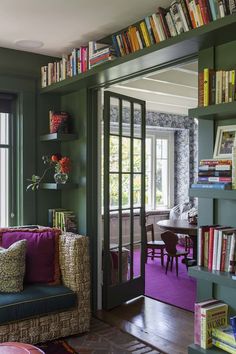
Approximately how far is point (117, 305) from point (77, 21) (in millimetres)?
2878

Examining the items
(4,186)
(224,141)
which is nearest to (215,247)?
(224,141)

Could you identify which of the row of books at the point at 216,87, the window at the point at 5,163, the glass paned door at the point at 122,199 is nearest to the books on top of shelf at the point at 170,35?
the row of books at the point at 216,87

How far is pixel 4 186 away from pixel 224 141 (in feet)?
8.53

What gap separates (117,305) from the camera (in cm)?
435

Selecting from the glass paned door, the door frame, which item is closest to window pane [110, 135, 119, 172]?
the glass paned door

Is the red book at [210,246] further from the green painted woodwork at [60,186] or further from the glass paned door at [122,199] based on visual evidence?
the green painted woodwork at [60,186]

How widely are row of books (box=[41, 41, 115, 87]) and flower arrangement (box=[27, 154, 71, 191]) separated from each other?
797 millimetres

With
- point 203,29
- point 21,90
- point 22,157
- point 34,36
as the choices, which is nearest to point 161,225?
point 22,157

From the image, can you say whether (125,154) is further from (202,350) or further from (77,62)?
(202,350)

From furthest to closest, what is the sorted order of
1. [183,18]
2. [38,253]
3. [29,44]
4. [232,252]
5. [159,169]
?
[159,169]
[29,44]
[38,253]
[183,18]
[232,252]

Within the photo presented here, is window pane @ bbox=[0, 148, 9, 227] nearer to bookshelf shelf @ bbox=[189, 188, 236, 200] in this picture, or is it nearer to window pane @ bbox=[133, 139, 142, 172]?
window pane @ bbox=[133, 139, 142, 172]

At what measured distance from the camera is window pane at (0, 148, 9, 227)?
4.41 meters

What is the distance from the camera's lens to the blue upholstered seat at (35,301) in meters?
3.13

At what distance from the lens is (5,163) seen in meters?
4.43
